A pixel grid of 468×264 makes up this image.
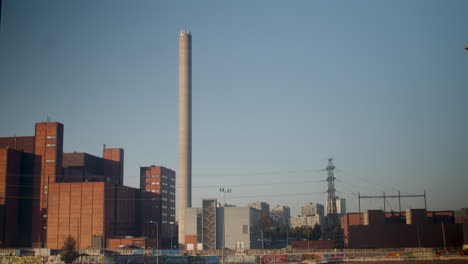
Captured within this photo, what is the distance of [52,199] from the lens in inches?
4722

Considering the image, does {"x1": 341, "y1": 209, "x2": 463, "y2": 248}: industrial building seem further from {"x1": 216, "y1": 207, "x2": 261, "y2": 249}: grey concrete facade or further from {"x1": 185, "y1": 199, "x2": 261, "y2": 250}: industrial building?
{"x1": 185, "y1": 199, "x2": 261, "y2": 250}: industrial building

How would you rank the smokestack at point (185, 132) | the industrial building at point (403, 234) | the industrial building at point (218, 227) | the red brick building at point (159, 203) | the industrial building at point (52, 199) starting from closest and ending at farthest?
the industrial building at point (403, 234) < the industrial building at point (52, 199) < the industrial building at point (218, 227) < the smokestack at point (185, 132) < the red brick building at point (159, 203)

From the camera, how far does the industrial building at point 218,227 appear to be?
119062 mm

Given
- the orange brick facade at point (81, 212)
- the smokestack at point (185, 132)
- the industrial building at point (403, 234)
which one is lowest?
the industrial building at point (403, 234)

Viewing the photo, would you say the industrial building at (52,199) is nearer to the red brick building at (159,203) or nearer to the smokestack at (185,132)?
the red brick building at (159,203)

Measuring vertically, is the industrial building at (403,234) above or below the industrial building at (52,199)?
below

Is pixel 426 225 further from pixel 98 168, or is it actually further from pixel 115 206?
pixel 98 168

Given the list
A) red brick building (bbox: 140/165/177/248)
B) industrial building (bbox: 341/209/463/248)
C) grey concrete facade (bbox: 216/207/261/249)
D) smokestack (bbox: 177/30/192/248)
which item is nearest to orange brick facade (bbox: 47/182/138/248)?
smokestack (bbox: 177/30/192/248)

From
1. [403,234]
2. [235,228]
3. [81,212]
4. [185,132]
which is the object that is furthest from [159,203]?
[403,234]

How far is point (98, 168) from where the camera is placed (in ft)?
486

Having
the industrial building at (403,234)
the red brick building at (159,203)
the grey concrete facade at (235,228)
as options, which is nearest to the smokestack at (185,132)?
the grey concrete facade at (235,228)

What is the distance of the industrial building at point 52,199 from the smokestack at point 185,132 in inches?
587

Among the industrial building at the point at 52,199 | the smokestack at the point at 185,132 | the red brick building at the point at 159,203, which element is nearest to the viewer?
the industrial building at the point at 52,199

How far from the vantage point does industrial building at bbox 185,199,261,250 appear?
119m
